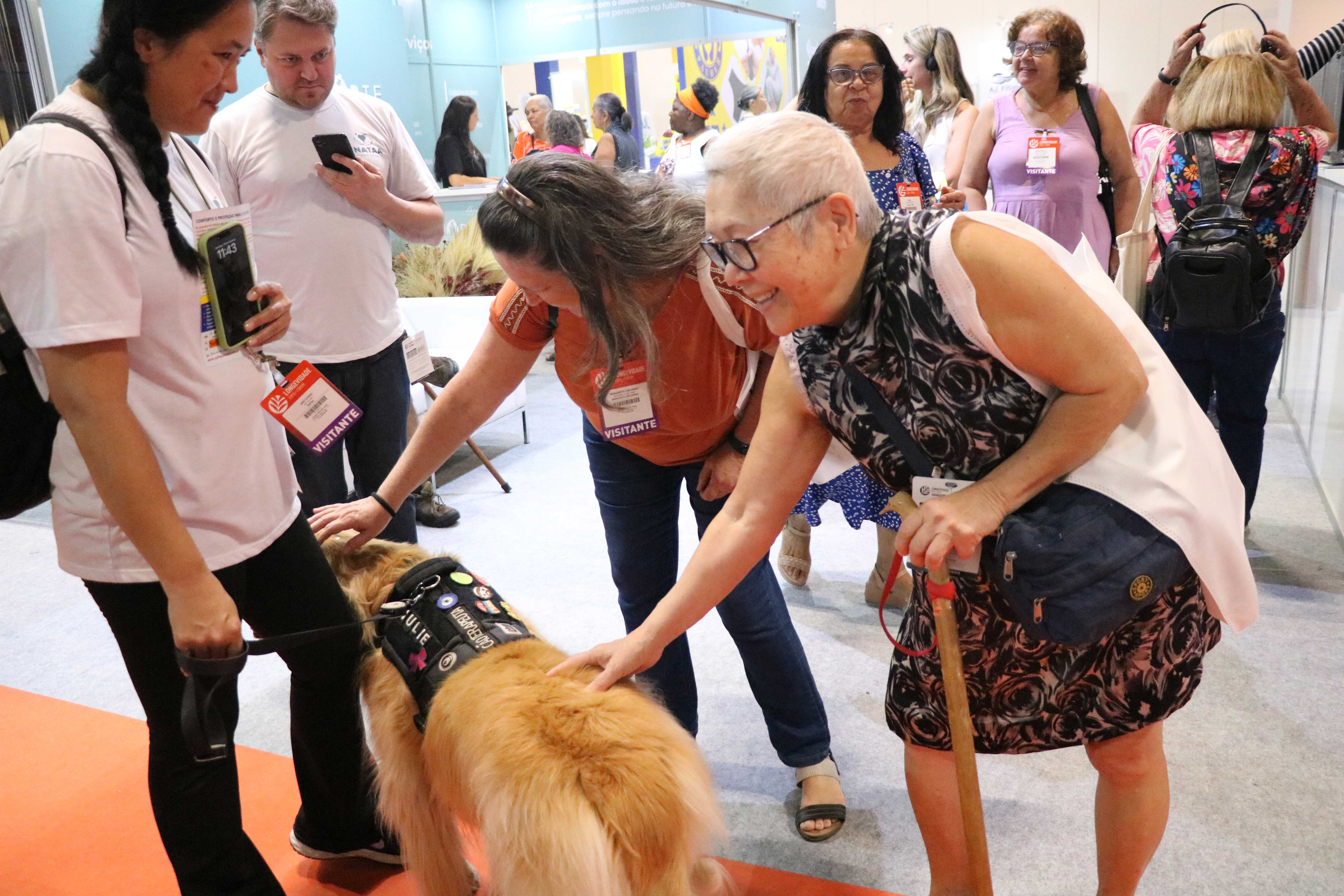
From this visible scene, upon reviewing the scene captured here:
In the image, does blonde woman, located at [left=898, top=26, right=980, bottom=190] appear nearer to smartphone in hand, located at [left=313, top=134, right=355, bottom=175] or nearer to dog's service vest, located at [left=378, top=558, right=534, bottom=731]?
smartphone in hand, located at [left=313, top=134, right=355, bottom=175]

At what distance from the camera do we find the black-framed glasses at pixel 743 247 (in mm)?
1161

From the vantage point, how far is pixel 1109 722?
1.35m

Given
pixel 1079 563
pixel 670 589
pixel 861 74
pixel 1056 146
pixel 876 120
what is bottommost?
pixel 670 589

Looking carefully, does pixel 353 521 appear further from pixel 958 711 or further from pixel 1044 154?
pixel 1044 154

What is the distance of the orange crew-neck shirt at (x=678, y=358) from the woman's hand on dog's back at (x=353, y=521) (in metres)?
0.39

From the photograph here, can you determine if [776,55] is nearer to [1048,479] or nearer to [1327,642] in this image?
[1327,642]

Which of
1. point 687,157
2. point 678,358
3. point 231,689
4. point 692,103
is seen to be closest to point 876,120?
point 678,358

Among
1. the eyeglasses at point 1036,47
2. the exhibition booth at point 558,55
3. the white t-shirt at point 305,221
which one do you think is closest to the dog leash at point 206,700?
the white t-shirt at point 305,221

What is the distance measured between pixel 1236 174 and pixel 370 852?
272cm

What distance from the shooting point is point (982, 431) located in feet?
4.05

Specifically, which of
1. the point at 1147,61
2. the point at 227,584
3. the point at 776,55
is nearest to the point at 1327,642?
the point at 227,584

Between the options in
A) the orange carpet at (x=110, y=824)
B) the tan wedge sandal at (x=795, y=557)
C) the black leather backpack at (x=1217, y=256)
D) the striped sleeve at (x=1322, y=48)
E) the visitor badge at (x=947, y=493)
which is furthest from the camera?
the striped sleeve at (x=1322, y=48)

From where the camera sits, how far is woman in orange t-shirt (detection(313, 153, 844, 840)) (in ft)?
4.96

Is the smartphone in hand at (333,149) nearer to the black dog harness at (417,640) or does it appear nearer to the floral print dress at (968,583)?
the black dog harness at (417,640)
